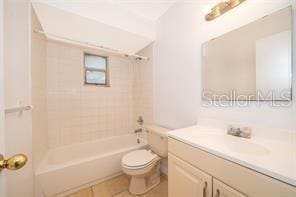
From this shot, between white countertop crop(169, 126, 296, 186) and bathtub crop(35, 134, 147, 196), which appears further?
bathtub crop(35, 134, 147, 196)

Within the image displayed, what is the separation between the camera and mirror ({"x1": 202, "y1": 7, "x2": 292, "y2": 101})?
2.89 ft

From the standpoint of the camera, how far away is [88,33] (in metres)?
1.83

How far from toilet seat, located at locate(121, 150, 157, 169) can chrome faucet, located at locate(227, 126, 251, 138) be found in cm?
93

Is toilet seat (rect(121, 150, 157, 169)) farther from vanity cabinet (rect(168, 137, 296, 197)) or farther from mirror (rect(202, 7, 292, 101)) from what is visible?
mirror (rect(202, 7, 292, 101))

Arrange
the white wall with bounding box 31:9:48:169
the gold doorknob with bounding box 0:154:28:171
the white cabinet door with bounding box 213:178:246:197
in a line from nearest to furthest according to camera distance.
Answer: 1. the gold doorknob with bounding box 0:154:28:171
2. the white cabinet door with bounding box 213:178:246:197
3. the white wall with bounding box 31:9:48:169

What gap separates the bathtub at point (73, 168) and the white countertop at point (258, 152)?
A: 3.70ft

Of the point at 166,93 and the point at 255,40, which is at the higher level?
the point at 255,40

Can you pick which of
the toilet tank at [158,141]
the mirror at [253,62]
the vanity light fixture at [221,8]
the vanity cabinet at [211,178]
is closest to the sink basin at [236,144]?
the vanity cabinet at [211,178]

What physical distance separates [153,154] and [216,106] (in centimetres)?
99

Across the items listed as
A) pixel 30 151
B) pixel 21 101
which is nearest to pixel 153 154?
pixel 30 151

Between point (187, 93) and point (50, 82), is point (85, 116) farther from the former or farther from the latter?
point (187, 93)

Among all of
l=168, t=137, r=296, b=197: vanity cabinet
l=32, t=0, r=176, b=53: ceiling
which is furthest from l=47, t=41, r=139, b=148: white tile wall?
l=168, t=137, r=296, b=197: vanity cabinet

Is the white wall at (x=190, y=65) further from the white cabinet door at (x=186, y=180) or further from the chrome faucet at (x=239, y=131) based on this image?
the white cabinet door at (x=186, y=180)

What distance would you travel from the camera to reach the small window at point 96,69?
239 cm
